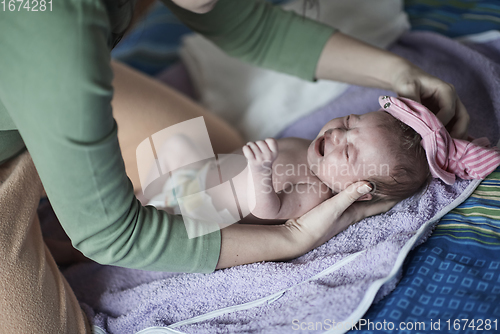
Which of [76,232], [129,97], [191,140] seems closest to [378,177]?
[191,140]

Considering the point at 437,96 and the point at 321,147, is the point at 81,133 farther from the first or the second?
the point at 437,96

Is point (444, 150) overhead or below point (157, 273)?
overhead

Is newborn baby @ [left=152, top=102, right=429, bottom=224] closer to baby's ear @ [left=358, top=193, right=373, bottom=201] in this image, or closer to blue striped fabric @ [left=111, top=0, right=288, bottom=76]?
baby's ear @ [left=358, top=193, right=373, bottom=201]

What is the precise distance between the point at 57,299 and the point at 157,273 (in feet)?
0.71

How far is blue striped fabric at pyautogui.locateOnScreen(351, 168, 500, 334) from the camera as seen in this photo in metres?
0.66

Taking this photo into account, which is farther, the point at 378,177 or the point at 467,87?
the point at 467,87

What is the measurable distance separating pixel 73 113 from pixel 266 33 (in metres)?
0.73

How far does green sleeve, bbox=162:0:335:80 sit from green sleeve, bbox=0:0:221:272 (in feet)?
1.69

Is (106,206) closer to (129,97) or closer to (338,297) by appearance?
(338,297)

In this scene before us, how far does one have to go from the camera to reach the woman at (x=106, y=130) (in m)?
0.55

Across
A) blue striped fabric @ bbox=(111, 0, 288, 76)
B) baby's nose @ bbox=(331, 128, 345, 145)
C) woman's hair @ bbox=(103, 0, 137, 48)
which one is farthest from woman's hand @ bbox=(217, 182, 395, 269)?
blue striped fabric @ bbox=(111, 0, 288, 76)

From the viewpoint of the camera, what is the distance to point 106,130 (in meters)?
0.60

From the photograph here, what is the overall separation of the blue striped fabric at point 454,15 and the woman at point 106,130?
1.68 feet

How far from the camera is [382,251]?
2.40 ft
